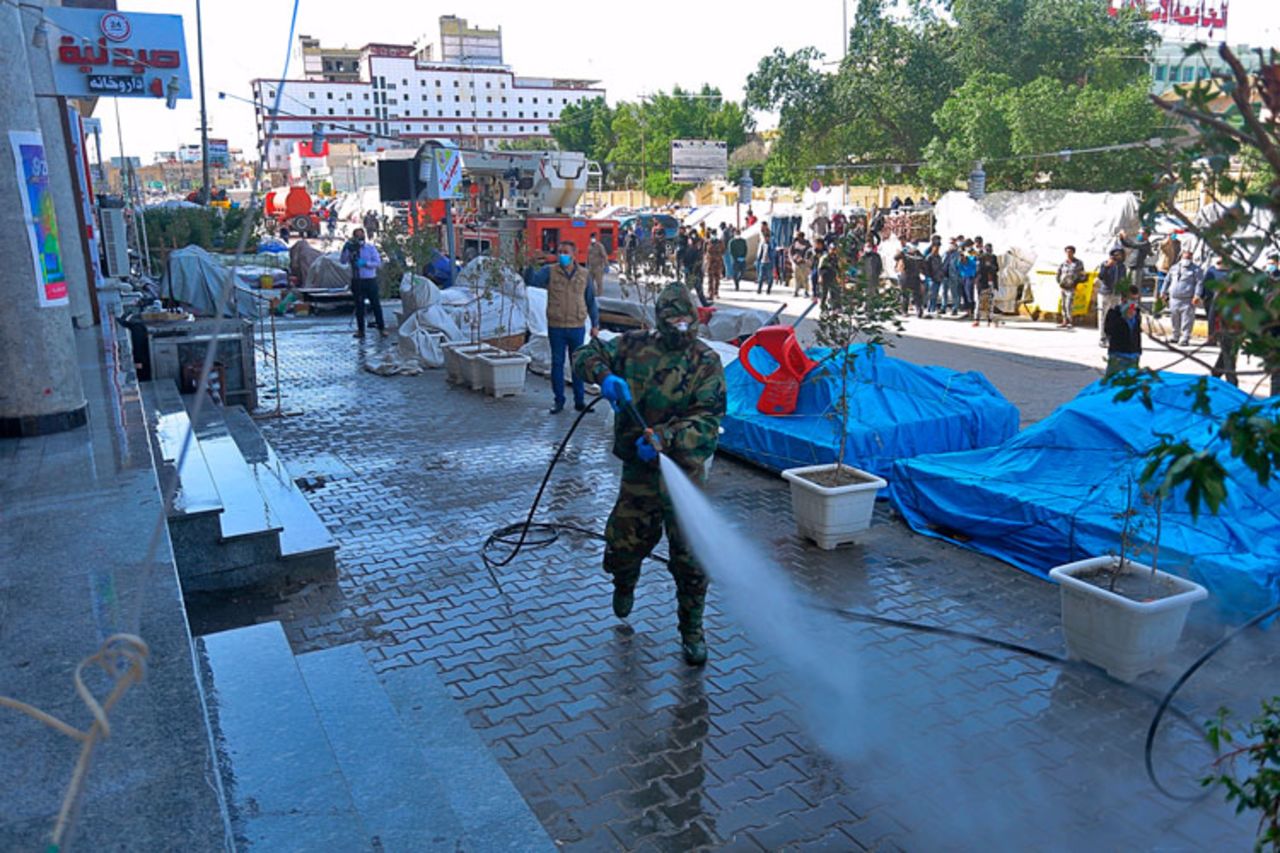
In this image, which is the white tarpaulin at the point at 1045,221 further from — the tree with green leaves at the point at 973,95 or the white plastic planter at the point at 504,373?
the white plastic planter at the point at 504,373

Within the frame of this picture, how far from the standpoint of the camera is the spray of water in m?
4.09

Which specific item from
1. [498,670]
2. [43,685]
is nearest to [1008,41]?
[498,670]

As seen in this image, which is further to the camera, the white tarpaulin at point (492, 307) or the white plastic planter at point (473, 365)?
the white tarpaulin at point (492, 307)

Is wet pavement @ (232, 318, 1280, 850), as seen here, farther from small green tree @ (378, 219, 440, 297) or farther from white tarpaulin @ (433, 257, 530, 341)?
small green tree @ (378, 219, 440, 297)

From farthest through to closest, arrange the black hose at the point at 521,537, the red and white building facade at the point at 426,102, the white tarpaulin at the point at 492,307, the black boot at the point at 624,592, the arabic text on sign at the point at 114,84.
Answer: the red and white building facade at the point at 426,102, the white tarpaulin at the point at 492,307, the arabic text on sign at the point at 114,84, the black hose at the point at 521,537, the black boot at the point at 624,592

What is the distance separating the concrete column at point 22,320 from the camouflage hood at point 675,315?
433 cm

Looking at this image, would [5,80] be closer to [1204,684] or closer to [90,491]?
[90,491]

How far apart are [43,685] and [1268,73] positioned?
13.4 ft

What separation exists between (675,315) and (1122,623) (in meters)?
2.87

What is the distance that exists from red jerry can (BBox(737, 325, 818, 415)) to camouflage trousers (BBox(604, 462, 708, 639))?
4.12 meters

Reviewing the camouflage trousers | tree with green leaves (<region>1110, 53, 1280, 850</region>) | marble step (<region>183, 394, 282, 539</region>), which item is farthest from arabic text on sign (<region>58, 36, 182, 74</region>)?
tree with green leaves (<region>1110, 53, 1280, 850</region>)

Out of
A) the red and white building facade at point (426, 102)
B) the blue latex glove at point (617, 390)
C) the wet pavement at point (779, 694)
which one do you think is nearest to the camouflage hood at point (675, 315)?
the blue latex glove at point (617, 390)

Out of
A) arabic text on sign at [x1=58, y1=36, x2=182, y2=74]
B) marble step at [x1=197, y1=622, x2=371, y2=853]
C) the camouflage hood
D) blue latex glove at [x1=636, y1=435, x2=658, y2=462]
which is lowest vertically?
marble step at [x1=197, y1=622, x2=371, y2=853]

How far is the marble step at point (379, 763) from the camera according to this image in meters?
3.61
